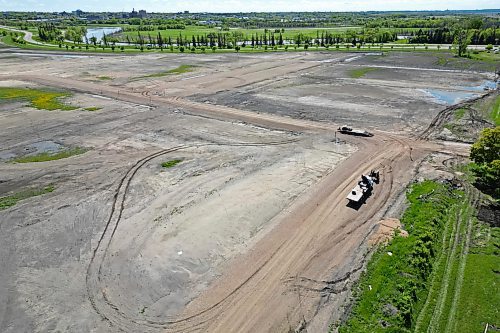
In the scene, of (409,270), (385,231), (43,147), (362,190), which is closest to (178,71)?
(43,147)

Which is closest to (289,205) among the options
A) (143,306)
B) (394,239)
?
(394,239)

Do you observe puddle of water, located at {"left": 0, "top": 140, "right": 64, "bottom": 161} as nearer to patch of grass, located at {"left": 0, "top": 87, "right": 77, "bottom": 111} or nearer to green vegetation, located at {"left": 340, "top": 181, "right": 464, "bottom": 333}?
patch of grass, located at {"left": 0, "top": 87, "right": 77, "bottom": 111}

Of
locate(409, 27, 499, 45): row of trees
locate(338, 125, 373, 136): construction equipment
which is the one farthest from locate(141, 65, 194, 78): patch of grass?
locate(409, 27, 499, 45): row of trees

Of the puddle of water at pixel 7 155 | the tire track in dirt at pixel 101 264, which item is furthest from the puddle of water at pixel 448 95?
the puddle of water at pixel 7 155

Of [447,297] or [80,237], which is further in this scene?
[80,237]

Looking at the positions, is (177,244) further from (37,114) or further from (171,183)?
(37,114)

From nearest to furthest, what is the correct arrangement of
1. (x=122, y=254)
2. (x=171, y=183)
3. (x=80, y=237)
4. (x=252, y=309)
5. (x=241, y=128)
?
(x=252, y=309) < (x=122, y=254) < (x=80, y=237) < (x=171, y=183) < (x=241, y=128)
